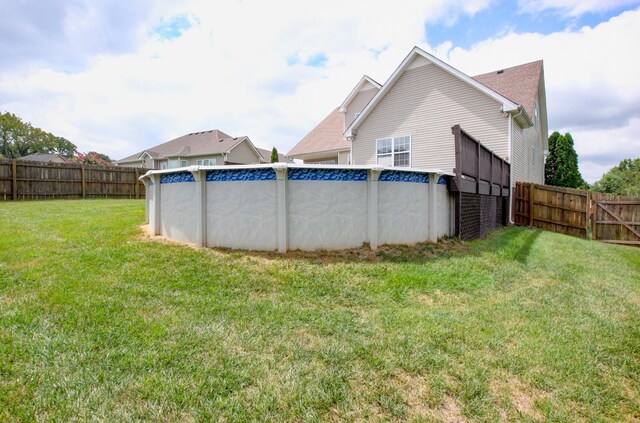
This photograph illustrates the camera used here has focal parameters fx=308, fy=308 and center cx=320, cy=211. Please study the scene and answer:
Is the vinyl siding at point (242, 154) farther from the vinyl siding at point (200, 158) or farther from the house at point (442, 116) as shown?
the house at point (442, 116)

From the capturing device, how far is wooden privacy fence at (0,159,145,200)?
47.8ft

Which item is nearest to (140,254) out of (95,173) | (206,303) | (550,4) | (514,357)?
(206,303)

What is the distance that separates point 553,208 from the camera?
36.4 ft

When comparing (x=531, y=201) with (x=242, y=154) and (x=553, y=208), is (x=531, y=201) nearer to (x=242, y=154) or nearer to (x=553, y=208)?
(x=553, y=208)

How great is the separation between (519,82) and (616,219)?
21.7 ft

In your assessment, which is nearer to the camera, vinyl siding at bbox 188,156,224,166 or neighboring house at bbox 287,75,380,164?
neighboring house at bbox 287,75,380,164

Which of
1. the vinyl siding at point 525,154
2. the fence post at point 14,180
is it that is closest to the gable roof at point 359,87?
the vinyl siding at point 525,154

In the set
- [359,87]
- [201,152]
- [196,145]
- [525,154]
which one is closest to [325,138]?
[359,87]

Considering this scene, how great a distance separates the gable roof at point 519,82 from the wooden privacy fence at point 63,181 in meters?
19.4

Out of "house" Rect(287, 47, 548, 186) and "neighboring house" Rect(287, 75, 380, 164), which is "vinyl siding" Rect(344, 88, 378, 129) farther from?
"house" Rect(287, 47, 548, 186)

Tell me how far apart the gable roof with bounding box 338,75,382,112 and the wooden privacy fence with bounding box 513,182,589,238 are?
9.00 m

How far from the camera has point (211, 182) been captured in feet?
17.0

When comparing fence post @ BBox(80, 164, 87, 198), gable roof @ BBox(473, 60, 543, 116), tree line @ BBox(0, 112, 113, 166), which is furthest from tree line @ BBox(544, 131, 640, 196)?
tree line @ BBox(0, 112, 113, 166)

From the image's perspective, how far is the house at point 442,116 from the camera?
36.3ft
